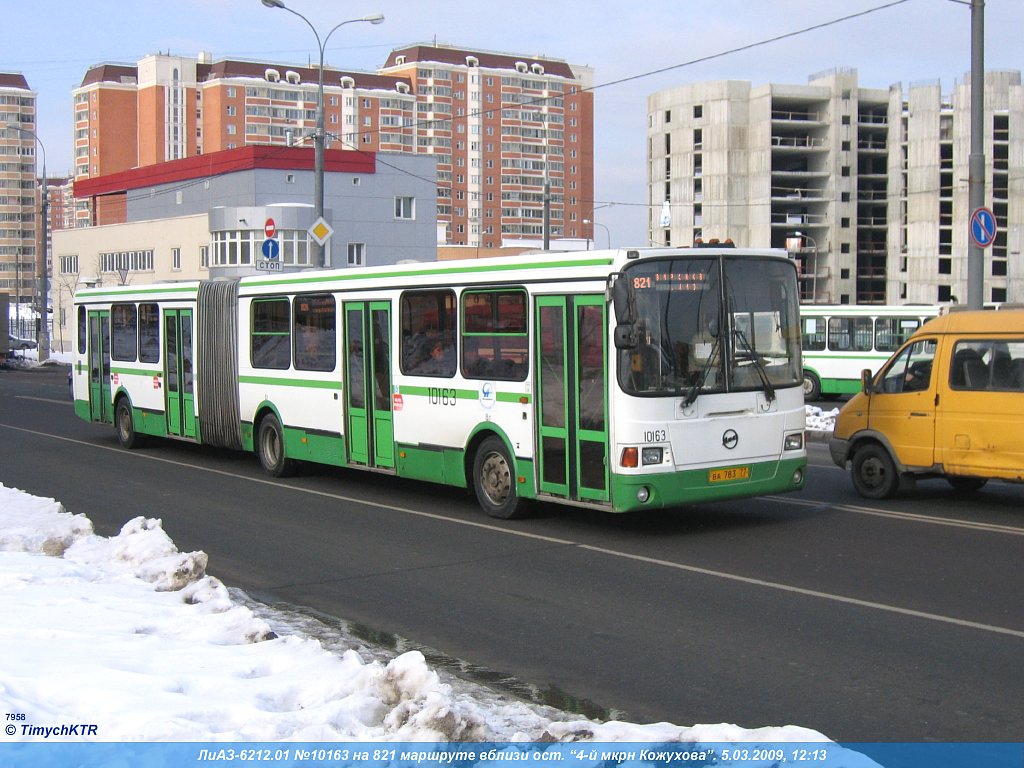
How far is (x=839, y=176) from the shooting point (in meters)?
104

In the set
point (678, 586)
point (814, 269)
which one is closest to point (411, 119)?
point (814, 269)

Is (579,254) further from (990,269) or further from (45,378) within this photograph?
(990,269)

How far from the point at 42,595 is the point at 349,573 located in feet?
9.06

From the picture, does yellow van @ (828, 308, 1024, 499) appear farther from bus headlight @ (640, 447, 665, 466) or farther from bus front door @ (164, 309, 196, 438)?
bus front door @ (164, 309, 196, 438)

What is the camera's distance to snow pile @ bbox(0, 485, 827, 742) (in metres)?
5.38

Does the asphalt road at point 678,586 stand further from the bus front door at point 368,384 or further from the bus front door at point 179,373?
the bus front door at point 179,373

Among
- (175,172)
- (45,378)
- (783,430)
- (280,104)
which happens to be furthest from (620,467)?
(280,104)

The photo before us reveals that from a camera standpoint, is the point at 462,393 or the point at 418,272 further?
the point at 418,272

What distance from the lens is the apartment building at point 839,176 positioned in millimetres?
102188

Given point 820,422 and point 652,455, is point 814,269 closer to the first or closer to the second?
point 820,422

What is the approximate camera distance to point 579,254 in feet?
38.4

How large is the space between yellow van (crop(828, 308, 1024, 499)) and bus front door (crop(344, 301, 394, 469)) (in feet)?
17.5

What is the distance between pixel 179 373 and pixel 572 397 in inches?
363

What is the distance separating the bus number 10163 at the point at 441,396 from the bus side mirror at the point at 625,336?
276cm
